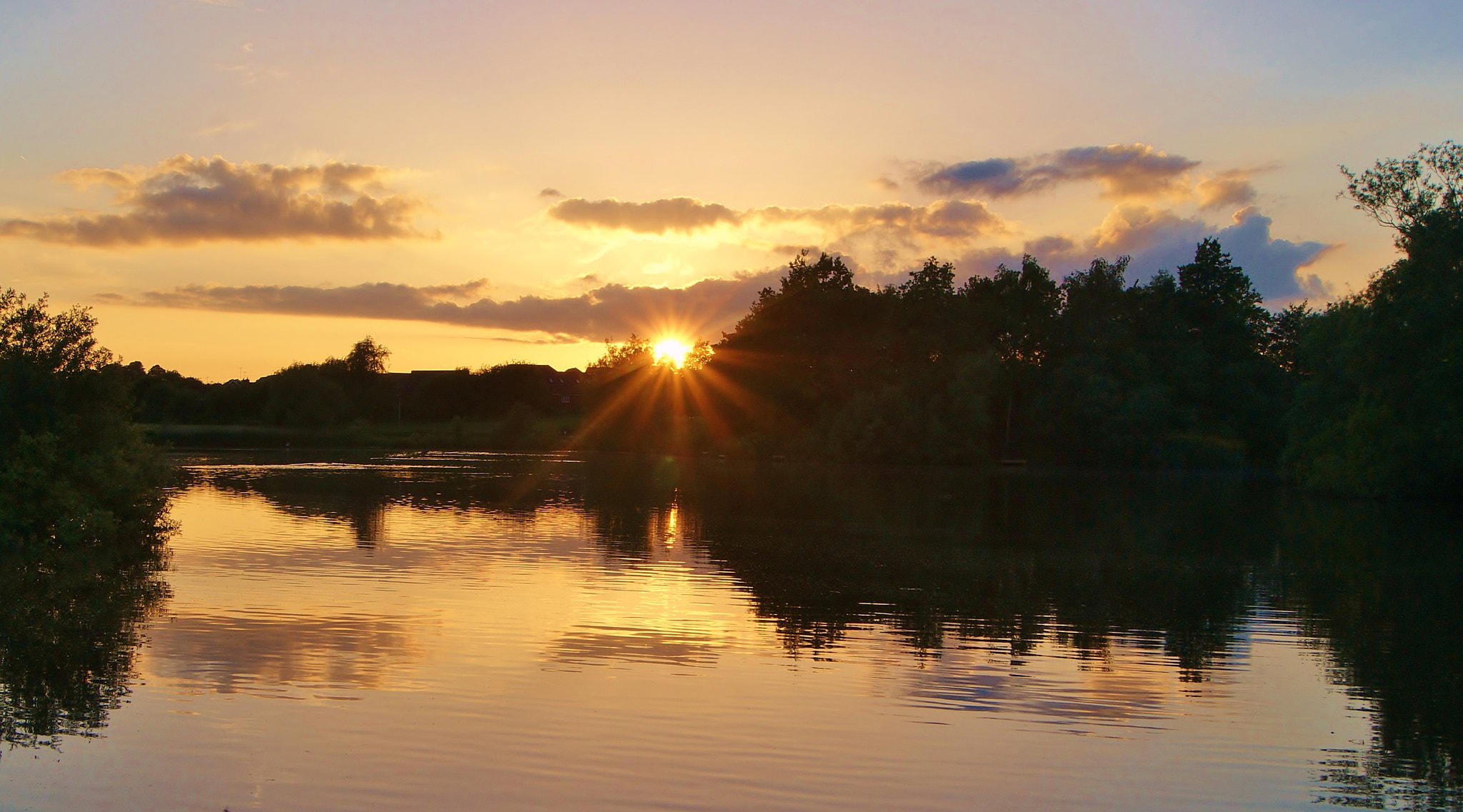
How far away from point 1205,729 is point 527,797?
6.86 metres

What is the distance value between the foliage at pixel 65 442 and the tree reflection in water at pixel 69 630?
563 mm

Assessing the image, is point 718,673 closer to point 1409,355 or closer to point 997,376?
point 1409,355

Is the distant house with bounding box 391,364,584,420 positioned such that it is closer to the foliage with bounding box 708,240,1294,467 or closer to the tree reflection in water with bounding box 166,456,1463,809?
the foliage with bounding box 708,240,1294,467

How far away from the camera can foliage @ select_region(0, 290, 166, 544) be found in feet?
68.0

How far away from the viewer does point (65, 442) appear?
21.7m

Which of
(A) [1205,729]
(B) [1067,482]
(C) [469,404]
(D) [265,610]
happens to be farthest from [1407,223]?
(C) [469,404]

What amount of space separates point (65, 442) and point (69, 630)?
29.7 ft

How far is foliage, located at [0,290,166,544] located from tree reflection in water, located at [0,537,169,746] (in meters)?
0.56

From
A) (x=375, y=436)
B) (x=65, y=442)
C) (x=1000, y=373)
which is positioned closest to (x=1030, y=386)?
(x=1000, y=373)

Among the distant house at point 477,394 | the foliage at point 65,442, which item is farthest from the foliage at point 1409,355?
the distant house at point 477,394

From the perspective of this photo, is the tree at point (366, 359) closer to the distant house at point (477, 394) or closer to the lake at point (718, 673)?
the distant house at point (477, 394)

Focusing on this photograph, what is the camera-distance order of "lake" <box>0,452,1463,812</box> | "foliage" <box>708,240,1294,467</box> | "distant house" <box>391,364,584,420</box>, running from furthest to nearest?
"distant house" <box>391,364,584,420</box>
"foliage" <box>708,240,1294,467</box>
"lake" <box>0,452,1463,812</box>

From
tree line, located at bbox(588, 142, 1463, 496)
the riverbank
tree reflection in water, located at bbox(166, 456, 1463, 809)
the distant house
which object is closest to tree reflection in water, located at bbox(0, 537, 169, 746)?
tree reflection in water, located at bbox(166, 456, 1463, 809)

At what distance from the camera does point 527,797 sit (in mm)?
8594
